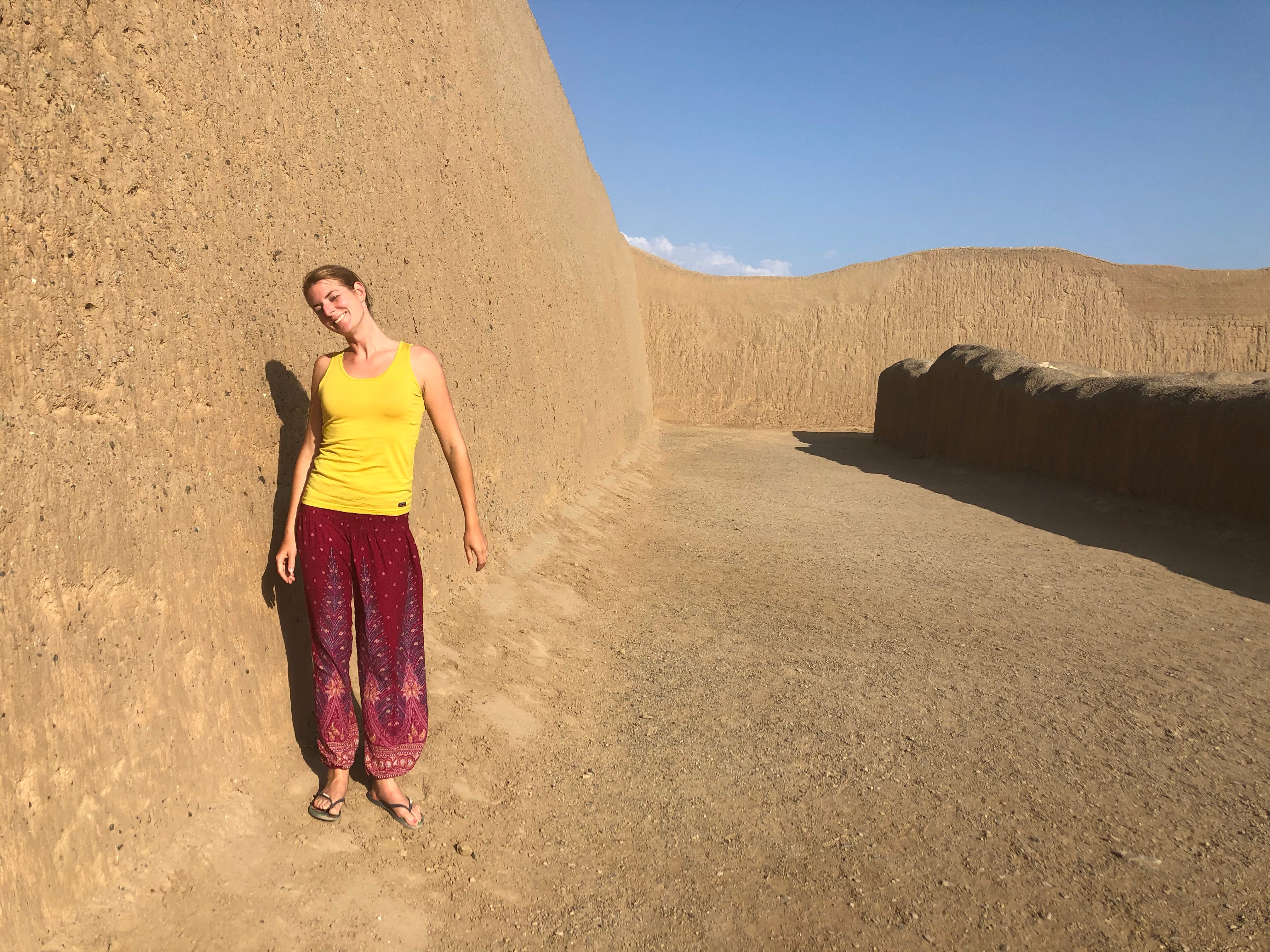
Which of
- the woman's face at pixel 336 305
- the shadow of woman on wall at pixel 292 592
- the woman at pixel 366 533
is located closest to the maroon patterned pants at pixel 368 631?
the woman at pixel 366 533

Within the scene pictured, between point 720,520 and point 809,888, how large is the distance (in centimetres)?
528

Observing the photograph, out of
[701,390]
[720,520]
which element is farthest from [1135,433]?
[701,390]

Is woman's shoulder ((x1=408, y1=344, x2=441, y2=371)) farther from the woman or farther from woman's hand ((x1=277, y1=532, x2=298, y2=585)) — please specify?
woman's hand ((x1=277, y1=532, x2=298, y2=585))

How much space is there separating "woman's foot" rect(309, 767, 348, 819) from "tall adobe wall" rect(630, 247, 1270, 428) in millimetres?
22540

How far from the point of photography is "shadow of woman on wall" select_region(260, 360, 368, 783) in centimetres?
268

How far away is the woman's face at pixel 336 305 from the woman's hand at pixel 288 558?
2.09ft

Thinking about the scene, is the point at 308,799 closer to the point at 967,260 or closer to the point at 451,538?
the point at 451,538

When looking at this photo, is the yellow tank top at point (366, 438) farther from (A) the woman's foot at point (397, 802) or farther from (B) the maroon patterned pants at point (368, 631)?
(A) the woman's foot at point (397, 802)

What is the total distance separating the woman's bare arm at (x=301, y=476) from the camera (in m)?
2.35

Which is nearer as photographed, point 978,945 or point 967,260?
point 978,945

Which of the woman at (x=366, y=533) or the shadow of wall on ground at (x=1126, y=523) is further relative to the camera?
the shadow of wall on ground at (x=1126, y=523)

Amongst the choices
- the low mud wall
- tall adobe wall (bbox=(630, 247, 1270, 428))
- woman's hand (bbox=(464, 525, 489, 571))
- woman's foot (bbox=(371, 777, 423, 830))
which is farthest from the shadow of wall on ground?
tall adobe wall (bbox=(630, 247, 1270, 428))

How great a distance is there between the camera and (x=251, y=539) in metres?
2.59

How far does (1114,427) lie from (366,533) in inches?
347
